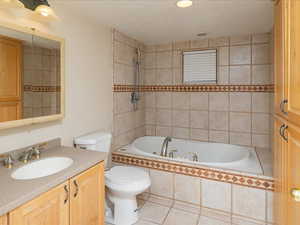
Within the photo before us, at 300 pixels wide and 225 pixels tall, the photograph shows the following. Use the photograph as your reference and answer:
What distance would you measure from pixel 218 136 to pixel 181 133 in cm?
60

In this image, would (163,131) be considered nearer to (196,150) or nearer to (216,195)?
(196,150)

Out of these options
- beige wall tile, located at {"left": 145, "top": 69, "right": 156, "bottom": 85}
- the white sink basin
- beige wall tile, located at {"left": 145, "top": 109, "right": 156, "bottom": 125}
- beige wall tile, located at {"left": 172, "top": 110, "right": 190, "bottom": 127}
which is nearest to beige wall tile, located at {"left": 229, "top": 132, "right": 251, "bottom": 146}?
beige wall tile, located at {"left": 172, "top": 110, "right": 190, "bottom": 127}

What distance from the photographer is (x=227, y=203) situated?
202 centimetres

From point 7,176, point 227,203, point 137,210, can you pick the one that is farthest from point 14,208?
point 227,203

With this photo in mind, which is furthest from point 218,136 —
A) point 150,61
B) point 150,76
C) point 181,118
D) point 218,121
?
point 150,61

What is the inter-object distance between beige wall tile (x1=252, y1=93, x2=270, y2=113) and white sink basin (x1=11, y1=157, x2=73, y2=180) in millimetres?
2551

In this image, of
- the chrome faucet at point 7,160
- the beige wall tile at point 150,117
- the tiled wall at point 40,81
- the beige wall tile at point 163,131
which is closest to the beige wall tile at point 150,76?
the beige wall tile at point 150,117

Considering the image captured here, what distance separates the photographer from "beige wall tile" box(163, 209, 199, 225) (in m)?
1.95

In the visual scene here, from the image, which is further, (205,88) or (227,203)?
(205,88)

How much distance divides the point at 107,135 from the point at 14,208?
4.05 feet

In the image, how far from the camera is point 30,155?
1440 mm

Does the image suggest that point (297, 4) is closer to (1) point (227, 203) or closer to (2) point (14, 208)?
(2) point (14, 208)

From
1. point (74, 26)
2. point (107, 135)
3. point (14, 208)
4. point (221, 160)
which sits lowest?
point (221, 160)

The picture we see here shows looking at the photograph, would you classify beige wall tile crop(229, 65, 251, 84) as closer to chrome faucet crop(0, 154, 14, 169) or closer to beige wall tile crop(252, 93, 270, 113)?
beige wall tile crop(252, 93, 270, 113)
